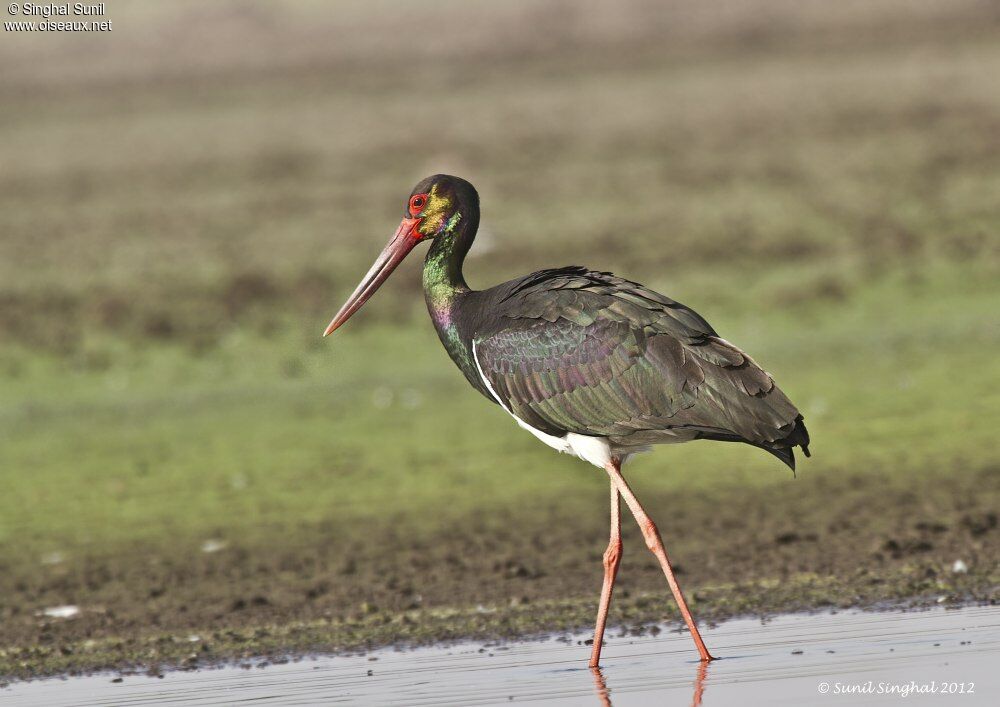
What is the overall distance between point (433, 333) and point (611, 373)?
9.67 m

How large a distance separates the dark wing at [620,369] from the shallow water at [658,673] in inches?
31.9

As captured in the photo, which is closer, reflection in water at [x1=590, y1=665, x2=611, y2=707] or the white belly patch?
reflection in water at [x1=590, y1=665, x2=611, y2=707]

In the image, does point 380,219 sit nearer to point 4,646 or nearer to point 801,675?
point 4,646

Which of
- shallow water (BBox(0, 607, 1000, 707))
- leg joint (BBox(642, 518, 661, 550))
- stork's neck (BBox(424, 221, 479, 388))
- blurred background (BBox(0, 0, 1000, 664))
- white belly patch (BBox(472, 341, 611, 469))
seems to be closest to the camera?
shallow water (BBox(0, 607, 1000, 707))

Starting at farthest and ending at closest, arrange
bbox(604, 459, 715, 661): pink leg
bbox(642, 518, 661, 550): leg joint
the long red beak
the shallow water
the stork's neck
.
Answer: the long red beak, the stork's neck, bbox(642, 518, 661, 550): leg joint, bbox(604, 459, 715, 661): pink leg, the shallow water

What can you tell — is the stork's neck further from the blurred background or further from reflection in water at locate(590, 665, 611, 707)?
reflection in water at locate(590, 665, 611, 707)

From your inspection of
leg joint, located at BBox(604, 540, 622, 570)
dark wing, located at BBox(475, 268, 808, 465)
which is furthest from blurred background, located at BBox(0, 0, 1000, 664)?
dark wing, located at BBox(475, 268, 808, 465)

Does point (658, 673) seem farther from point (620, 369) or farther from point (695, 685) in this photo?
point (620, 369)

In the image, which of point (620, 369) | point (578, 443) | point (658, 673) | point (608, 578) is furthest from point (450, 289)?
point (658, 673)

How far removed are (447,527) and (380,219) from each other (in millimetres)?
12224

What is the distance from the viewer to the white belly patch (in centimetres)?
796

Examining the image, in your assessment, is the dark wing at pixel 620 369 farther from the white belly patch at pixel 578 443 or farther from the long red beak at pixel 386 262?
the long red beak at pixel 386 262

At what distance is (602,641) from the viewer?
7957 millimetres

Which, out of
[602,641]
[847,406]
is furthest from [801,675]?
[847,406]
